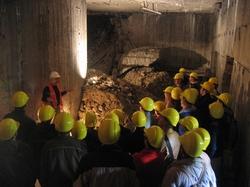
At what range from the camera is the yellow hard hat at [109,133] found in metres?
3.75

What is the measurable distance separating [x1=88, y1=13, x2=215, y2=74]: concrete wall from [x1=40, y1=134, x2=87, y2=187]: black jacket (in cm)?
1215

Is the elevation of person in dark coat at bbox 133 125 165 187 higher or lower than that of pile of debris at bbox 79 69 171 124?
higher

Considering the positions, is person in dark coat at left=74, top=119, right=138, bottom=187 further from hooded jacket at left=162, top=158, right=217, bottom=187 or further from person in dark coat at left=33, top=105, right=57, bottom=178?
person in dark coat at left=33, top=105, right=57, bottom=178

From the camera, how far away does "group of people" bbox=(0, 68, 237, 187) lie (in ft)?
11.6

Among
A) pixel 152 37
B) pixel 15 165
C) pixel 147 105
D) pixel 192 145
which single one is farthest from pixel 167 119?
pixel 152 37

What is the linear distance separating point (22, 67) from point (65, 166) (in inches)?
176

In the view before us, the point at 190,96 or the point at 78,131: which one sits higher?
the point at 190,96

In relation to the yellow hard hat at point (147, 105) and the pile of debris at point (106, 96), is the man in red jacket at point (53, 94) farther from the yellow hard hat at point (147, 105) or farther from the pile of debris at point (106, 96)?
the yellow hard hat at point (147, 105)

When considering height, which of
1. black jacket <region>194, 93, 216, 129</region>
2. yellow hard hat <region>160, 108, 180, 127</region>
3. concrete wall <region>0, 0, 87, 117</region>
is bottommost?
black jacket <region>194, 93, 216, 129</region>

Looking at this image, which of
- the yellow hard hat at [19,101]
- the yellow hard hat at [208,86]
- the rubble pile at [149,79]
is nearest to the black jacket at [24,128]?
the yellow hard hat at [19,101]

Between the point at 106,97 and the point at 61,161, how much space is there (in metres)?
6.82

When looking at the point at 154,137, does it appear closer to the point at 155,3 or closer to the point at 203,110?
the point at 203,110

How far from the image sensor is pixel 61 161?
160 inches

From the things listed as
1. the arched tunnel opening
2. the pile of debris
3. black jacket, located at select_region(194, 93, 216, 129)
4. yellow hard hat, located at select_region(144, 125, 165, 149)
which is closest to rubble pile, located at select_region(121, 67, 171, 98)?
the arched tunnel opening
